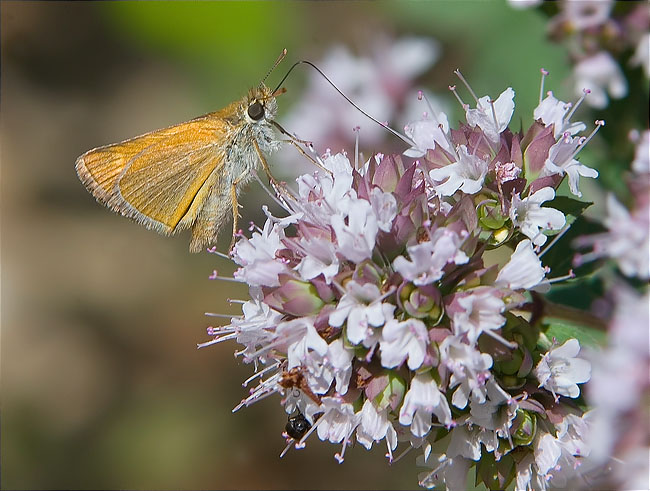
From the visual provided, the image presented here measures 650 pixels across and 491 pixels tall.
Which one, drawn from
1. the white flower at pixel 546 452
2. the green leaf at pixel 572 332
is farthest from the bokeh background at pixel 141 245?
the white flower at pixel 546 452

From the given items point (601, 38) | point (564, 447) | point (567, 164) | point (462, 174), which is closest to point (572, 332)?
point (564, 447)

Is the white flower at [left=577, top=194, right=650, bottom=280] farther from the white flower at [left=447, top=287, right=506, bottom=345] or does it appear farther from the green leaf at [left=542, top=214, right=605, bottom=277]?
the white flower at [left=447, top=287, right=506, bottom=345]

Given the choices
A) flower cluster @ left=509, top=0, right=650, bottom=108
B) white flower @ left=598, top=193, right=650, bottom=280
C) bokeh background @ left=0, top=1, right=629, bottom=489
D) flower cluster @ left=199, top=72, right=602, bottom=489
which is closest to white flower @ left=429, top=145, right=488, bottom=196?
flower cluster @ left=199, top=72, right=602, bottom=489

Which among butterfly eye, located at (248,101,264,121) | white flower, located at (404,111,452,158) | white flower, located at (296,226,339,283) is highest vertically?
butterfly eye, located at (248,101,264,121)

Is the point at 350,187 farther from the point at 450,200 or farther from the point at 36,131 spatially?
the point at 36,131

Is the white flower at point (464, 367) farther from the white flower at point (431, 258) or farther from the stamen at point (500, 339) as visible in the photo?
the white flower at point (431, 258)

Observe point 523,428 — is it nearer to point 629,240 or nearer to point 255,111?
point 629,240
